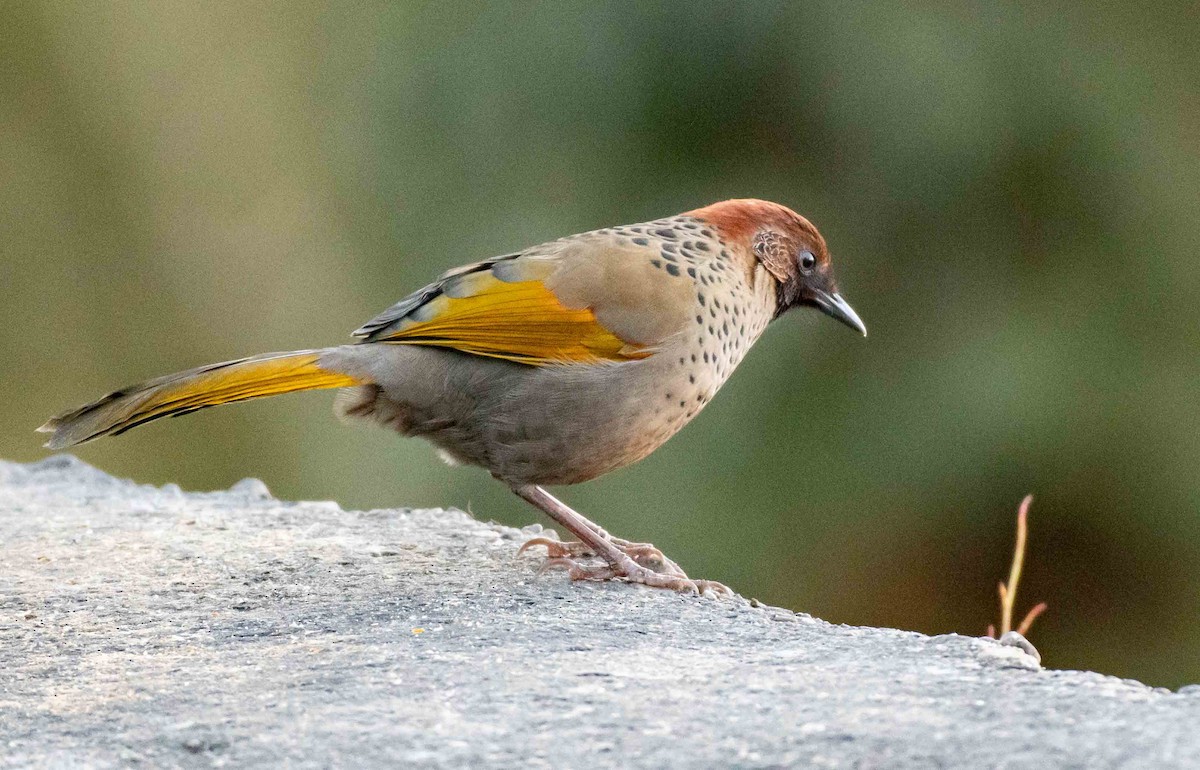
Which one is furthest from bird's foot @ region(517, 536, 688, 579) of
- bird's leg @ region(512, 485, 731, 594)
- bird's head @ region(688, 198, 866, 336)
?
bird's head @ region(688, 198, 866, 336)

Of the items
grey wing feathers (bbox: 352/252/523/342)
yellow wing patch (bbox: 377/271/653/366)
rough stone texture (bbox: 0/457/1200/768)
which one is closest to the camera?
rough stone texture (bbox: 0/457/1200/768)

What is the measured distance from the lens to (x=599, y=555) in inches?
160

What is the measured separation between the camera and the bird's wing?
13.1 ft

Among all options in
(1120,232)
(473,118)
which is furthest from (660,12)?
(1120,232)

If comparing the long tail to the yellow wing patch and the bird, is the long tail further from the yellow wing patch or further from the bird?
the yellow wing patch

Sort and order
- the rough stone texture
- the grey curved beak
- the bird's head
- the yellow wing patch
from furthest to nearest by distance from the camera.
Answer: the grey curved beak
the bird's head
the yellow wing patch
the rough stone texture

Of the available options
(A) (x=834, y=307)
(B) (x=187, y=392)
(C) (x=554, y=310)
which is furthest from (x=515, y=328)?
(A) (x=834, y=307)

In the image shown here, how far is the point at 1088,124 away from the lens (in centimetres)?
700

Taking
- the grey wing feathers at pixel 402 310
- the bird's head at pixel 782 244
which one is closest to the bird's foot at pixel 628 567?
the grey wing feathers at pixel 402 310

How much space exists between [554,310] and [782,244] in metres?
0.90

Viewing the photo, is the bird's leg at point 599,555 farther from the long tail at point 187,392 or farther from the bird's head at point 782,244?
the bird's head at point 782,244

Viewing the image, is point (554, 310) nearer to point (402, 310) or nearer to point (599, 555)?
point (402, 310)

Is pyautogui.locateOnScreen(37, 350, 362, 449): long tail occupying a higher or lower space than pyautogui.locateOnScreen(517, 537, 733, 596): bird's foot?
higher

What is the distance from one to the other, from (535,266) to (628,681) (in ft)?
5.57
